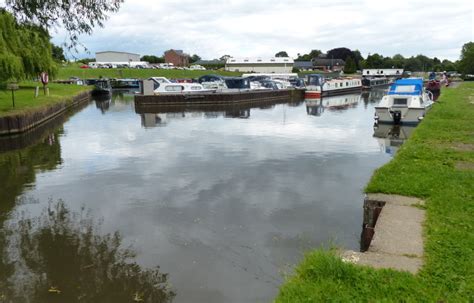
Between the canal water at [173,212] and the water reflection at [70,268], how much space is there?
0.02 meters

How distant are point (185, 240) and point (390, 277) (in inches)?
184

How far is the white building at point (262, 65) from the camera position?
134m

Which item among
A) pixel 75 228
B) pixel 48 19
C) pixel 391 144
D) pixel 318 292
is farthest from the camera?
pixel 391 144

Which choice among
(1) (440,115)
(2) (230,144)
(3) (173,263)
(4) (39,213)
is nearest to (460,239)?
(3) (173,263)

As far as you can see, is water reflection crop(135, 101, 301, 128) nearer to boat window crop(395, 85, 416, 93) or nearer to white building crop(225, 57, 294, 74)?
boat window crop(395, 85, 416, 93)

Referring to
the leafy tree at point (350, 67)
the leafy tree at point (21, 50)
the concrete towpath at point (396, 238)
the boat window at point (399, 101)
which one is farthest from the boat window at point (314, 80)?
the leafy tree at point (350, 67)

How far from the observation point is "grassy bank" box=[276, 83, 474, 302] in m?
4.45

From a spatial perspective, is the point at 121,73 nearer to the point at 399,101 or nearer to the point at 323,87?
the point at 323,87

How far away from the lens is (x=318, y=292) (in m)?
4.53

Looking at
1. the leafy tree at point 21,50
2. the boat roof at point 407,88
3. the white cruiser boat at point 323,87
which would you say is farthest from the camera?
Result: the white cruiser boat at point 323,87

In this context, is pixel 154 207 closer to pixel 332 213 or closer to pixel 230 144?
pixel 332 213

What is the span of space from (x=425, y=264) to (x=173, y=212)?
6.33m

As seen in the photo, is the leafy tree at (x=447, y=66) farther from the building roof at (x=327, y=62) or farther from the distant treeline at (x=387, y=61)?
the building roof at (x=327, y=62)

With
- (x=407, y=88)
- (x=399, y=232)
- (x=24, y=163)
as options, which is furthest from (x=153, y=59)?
A: (x=399, y=232)
